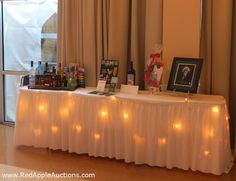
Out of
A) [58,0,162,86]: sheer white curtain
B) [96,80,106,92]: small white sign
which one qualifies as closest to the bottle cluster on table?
[58,0,162,86]: sheer white curtain

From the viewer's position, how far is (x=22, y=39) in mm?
4680

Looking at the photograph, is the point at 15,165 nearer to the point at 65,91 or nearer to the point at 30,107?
the point at 30,107

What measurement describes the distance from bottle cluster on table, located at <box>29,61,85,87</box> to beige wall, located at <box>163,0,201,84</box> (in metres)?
1.01

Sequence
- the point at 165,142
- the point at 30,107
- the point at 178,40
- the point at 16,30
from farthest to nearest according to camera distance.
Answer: the point at 16,30
the point at 30,107
the point at 178,40
the point at 165,142

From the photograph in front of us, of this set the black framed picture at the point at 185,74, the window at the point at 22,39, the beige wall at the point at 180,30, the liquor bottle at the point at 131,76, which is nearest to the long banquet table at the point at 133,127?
the black framed picture at the point at 185,74

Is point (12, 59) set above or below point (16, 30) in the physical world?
below

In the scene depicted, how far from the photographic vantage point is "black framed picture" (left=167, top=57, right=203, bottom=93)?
317 cm

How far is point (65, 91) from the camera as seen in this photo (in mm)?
3576

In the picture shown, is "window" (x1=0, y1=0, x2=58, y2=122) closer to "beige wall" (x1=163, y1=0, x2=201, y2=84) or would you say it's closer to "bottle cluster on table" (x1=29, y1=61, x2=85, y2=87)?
"bottle cluster on table" (x1=29, y1=61, x2=85, y2=87)

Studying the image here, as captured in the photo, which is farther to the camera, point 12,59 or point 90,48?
point 12,59

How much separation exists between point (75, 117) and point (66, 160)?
1.49ft

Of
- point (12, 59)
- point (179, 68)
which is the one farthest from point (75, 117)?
point (12, 59)

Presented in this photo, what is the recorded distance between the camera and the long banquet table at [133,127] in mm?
3025

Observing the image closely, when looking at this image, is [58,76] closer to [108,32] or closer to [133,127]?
[108,32]
